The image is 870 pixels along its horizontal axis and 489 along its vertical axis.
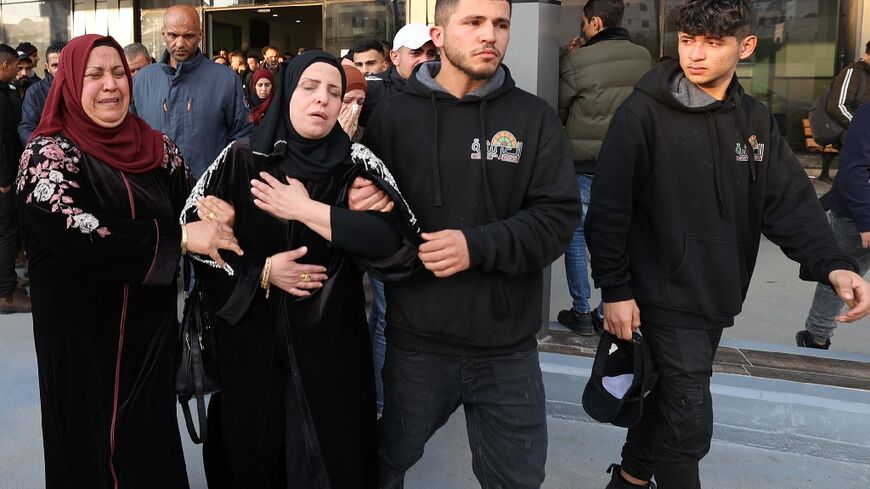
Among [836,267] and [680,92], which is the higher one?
[680,92]

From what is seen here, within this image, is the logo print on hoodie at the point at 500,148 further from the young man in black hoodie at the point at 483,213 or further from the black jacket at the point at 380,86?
the black jacket at the point at 380,86

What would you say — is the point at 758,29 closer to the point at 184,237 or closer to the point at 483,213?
the point at 483,213

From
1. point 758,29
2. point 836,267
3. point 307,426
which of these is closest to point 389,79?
point 307,426

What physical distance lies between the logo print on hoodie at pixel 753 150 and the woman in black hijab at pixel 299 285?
1157 millimetres

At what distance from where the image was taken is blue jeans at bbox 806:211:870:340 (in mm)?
4496

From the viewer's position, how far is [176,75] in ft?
14.8

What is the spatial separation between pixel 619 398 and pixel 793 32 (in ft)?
30.8

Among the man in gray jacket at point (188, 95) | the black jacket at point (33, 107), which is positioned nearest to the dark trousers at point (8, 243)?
the black jacket at point (33, 107)

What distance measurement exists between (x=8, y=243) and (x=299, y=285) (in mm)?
4642

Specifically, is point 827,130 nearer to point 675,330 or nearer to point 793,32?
point 675,330

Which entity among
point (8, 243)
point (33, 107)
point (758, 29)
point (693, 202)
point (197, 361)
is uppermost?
point (758, 29)

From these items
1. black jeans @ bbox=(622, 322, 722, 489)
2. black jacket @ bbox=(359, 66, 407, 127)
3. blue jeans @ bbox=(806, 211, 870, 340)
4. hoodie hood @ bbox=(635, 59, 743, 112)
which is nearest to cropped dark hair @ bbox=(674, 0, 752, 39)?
hoodie hood @ bbox=(635, 59, 743, 112)

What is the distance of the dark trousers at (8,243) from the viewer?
5840 mm

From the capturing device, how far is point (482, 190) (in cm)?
235
